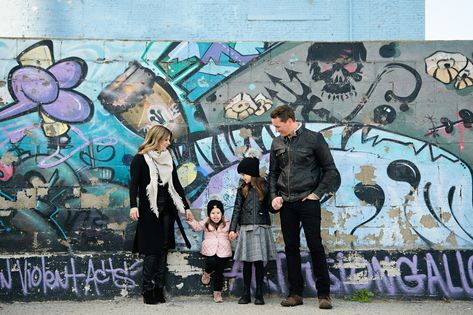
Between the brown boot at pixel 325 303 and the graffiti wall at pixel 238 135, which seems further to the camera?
the graffiti wall at pixel 238 135

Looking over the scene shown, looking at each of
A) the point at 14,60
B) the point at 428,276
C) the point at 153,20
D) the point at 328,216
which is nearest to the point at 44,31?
the point at 153,20

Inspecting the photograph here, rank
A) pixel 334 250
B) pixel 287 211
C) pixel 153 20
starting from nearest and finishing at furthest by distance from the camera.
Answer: pixel 287 211 → pixel 334 250 → pixel 153 20

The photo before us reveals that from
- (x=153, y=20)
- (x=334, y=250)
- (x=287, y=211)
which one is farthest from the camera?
(x=153, y=20)

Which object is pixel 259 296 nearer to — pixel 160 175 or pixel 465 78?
pixel 160 175

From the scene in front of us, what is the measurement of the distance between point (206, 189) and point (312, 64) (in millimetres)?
1804

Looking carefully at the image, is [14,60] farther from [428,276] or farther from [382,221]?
[428,276]

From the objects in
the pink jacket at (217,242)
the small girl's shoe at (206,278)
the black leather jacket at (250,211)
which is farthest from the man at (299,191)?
the small girl's shoe at (206,278)

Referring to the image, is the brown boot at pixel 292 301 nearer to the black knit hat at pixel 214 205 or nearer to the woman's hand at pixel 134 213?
the black knit hat at pixel 214 205

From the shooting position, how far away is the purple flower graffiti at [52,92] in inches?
253

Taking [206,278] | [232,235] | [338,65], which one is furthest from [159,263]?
[338,65]

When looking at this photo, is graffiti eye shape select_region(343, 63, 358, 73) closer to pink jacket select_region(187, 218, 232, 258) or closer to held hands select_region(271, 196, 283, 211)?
held hands select_region(271, 196, 283, 211)

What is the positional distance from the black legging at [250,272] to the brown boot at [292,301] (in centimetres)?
32

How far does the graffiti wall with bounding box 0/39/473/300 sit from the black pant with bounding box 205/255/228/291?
17 cm

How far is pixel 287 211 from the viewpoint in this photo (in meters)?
5.84
